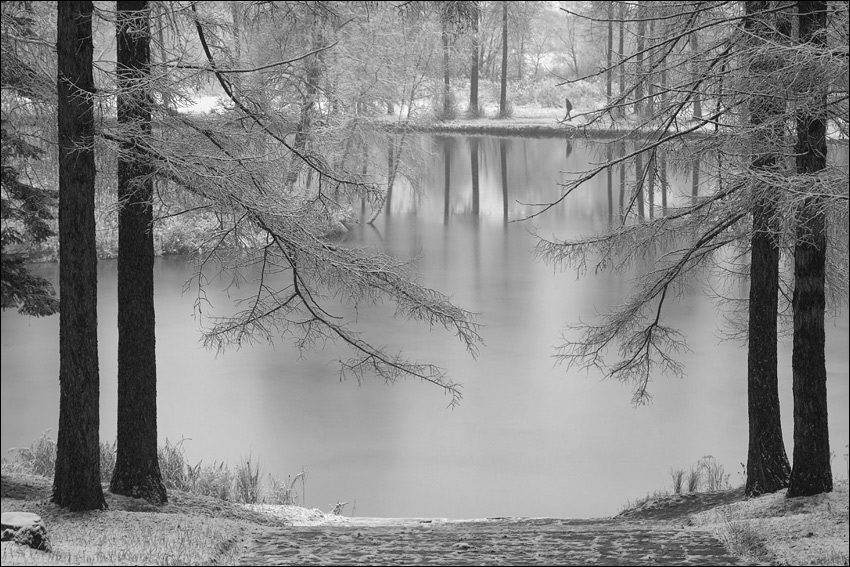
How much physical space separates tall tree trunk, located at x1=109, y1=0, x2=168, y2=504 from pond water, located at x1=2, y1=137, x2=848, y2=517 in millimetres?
3309

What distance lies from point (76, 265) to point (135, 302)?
114 centimetres

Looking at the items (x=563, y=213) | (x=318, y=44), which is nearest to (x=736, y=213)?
(x=318, y=44)

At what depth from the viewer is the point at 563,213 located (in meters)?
28.9

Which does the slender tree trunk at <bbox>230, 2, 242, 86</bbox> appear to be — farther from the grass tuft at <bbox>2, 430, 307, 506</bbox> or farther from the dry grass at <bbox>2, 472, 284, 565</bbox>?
the grass tuft at <bbox>2, 430, 307, 506</bbox>

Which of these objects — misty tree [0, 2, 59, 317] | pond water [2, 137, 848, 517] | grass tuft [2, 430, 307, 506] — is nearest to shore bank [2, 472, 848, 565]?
grass tuft [2, 430, 307, 506]

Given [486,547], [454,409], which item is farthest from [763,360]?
[454,409]

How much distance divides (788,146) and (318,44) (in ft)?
→ 37.1

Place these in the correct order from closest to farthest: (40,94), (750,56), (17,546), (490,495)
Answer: (17,546) < (750,56) < (40,94) < (490,495)

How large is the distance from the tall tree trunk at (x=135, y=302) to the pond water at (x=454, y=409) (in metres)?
3.31

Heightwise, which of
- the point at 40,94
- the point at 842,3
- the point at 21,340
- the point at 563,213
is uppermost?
the point at 563,213

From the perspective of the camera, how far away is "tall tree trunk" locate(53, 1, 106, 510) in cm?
655

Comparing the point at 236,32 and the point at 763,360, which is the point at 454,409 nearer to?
the point at 763,360

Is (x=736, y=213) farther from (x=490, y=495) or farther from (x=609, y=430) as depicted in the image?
(x=609, y=430)

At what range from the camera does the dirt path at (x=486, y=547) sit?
5215 millimetres
